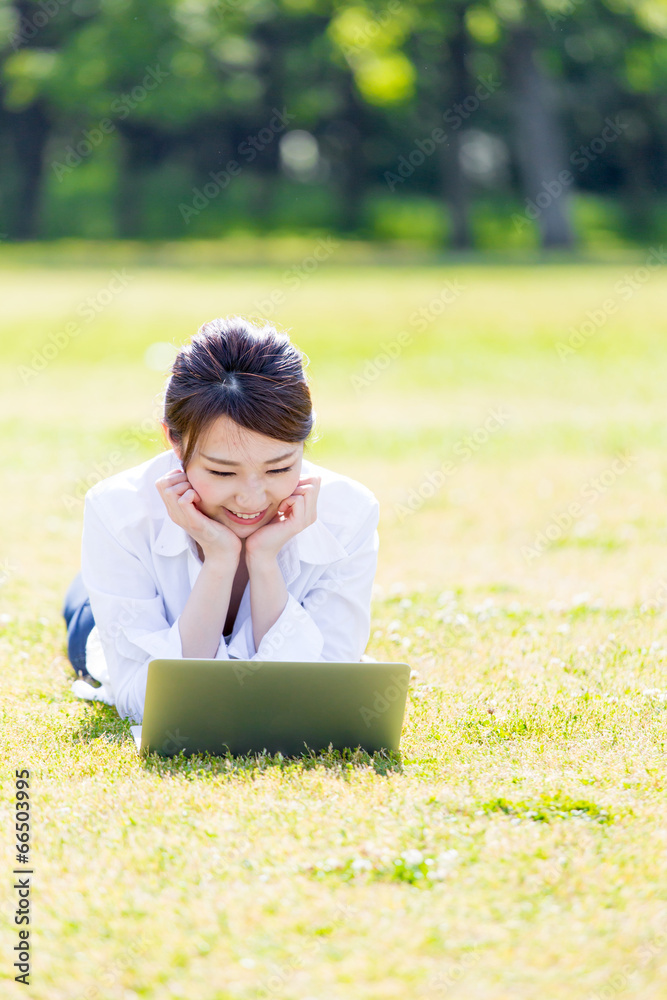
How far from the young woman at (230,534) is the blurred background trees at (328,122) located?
29028mm

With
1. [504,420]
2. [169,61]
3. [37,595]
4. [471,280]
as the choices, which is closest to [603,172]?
[169,61]

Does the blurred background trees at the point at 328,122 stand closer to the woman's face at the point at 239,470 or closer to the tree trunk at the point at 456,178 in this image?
the tree trunk at the point at 456,178

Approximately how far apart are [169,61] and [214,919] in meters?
38.7

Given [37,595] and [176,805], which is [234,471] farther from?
[37,595]

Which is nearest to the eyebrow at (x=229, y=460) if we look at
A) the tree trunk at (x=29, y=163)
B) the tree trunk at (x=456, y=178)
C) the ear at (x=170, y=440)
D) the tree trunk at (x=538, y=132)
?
the ear at (x=170, y=440)

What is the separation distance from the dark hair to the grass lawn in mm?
1261

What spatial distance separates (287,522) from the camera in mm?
4355

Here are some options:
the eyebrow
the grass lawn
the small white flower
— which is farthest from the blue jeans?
the small white flower

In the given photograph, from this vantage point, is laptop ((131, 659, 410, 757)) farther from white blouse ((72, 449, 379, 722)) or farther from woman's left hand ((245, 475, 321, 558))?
woman's left hand ((245, 475, 321, 558))

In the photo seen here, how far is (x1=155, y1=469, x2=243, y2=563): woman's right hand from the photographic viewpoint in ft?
13.8

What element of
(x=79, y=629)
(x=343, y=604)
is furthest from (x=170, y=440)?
(x=79, y=629)

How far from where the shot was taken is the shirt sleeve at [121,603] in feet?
14.5

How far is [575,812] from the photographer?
12.2 feet

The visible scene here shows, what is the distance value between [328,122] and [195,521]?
41881 millimetres
